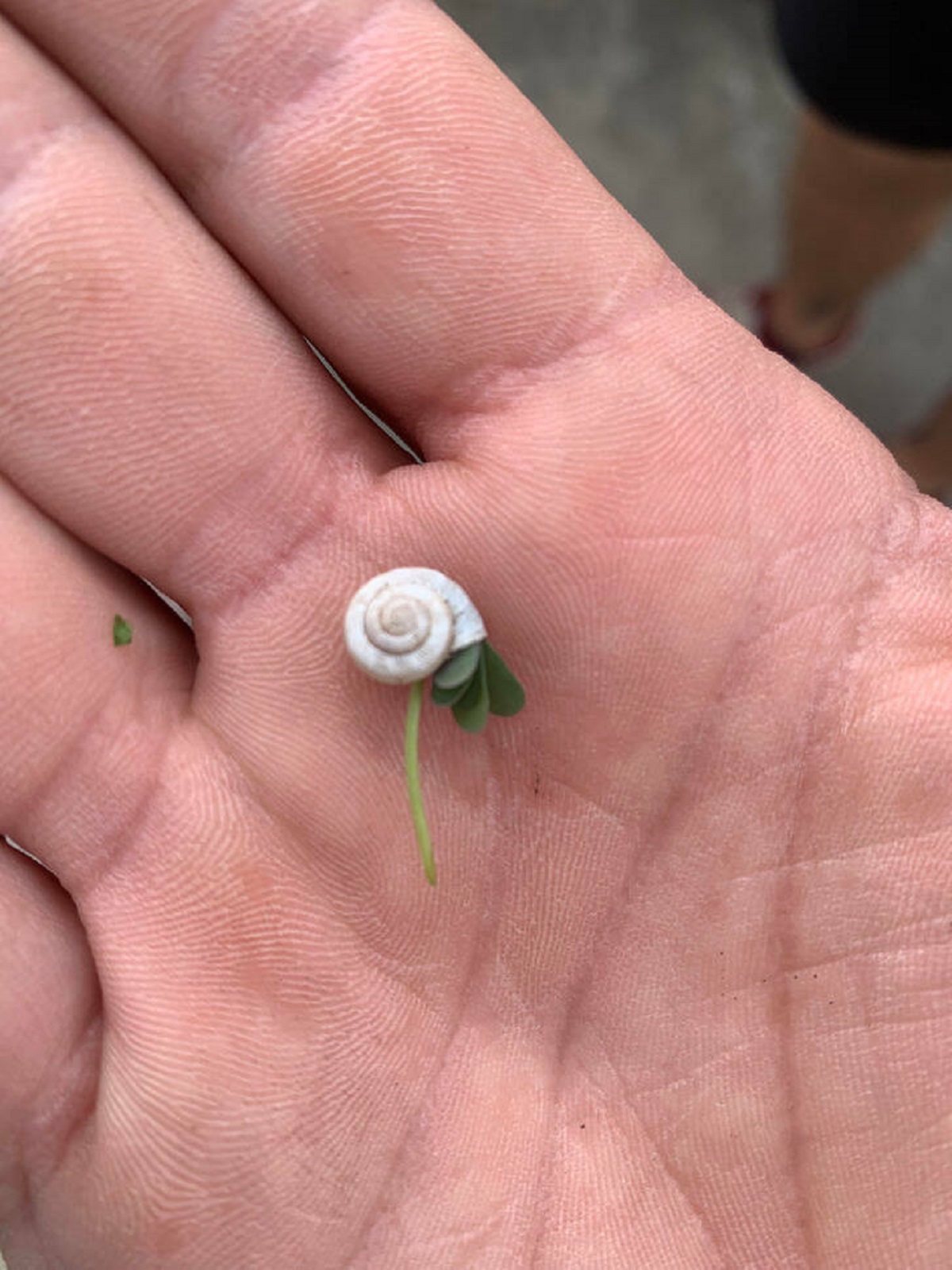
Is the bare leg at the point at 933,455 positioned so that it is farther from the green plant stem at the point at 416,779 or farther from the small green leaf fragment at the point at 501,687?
the green plant stem at the point at 416,779

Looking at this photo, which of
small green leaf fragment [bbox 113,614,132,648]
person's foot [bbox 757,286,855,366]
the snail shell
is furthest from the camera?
person's foot [bbox 757,286,855,366]

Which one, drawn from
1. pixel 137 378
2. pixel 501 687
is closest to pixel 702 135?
pixel 137 378

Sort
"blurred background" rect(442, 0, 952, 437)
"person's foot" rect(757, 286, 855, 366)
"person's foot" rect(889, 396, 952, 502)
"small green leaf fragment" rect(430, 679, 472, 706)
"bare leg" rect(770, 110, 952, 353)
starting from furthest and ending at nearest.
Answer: "blurred background" rect(442, 0, 952, 437) < "person's foot" rect(757, 286, 855, 366) < "person's foot" rect(889, 396, 952, 502) < "bare leg" rect(770, 110, 952, 353) < "small green leaf fragment" rect(430, 679, 472, 706)

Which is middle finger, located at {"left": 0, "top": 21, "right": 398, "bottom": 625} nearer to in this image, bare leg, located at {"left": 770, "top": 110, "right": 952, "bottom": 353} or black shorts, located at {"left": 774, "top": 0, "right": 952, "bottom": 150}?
black shorts, located at {"left": 774, "top": 0, "right": 952, "bottom": 150}

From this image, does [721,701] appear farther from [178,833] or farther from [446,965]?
[178,833]

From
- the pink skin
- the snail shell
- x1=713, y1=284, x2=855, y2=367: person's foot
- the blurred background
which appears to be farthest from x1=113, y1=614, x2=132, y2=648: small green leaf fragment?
the blurred background

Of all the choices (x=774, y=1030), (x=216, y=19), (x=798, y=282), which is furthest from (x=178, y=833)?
(x=798, y=282)

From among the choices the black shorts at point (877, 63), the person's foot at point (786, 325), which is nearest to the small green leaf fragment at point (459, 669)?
the black shorts at point (877, 63)
